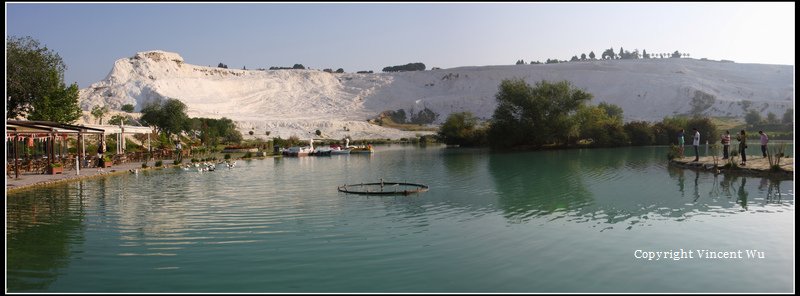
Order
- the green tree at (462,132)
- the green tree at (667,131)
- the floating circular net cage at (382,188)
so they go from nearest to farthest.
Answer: the floating circular net cage at (382,188)
the green tree at (667,131)
the green tree at (462,132)

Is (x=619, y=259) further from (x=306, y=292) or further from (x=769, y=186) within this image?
(x=769, y=186)

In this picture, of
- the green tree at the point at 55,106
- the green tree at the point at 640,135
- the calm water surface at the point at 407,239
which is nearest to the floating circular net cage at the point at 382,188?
the calm water surface at the point at 407,239

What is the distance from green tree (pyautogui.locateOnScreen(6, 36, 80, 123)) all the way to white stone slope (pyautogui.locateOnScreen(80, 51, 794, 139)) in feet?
138

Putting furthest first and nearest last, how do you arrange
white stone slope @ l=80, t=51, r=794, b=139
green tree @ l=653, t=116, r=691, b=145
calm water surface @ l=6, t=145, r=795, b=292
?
1. white stone slope @ l=80, t=51, r=794, b=139
2. green tree @ l=653, t=116, r=691, b=145
3. calm water surface @ l=6, t=145, r=795, b=292

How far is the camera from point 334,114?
118 m

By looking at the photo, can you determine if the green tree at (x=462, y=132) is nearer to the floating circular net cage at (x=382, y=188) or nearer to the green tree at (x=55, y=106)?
the green tree at (x=55, y=106)

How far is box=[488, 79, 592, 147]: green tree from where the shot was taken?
54438mm

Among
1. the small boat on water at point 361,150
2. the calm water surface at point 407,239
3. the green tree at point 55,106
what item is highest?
the green tree at point 55,106

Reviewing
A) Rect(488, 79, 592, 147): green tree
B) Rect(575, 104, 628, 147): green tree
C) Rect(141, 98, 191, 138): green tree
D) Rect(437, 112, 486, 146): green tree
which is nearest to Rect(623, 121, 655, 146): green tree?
Rect(575, 104, 628, 147): green tree

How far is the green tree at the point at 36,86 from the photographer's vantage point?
3762cm

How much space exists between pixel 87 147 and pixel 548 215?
37818mm

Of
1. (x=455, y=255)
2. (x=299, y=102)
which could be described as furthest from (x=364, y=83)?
(x=455, y=255)

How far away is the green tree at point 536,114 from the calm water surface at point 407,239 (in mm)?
33352

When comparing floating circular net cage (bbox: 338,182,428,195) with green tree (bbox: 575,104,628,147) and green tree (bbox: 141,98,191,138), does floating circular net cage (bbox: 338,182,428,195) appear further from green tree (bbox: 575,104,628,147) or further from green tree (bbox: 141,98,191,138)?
green tree (bbox: 141,98,191,138)
